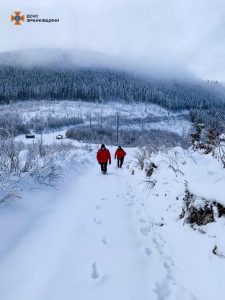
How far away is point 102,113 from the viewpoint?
132625mm

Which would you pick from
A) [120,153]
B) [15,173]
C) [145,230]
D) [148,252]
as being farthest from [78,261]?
[120,153]

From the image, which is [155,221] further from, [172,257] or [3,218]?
[3,218]

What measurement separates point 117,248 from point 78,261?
79cm

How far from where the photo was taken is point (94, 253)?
4281 mm

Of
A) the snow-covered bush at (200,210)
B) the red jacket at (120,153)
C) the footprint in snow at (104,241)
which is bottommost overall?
the red jacket at (120,153)

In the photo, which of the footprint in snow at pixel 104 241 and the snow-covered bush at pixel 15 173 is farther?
the snow-covered bush at pixel 15 173

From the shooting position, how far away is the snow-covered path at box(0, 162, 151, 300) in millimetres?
3326

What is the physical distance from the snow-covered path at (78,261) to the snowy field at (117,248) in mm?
13

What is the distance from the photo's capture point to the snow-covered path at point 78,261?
10.9 feet

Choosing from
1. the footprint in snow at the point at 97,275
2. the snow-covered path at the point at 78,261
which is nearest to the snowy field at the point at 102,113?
the snow-covered path at the point at 78,261

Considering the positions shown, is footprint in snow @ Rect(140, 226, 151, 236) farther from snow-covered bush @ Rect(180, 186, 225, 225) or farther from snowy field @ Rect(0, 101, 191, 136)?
snowy field @ Rect(0, 101, 191, 136)

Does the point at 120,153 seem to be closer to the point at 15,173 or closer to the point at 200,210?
the point at 15,173

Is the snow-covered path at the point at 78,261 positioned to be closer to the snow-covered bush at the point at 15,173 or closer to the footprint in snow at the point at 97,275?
the footprint in snow at the point at 97,275

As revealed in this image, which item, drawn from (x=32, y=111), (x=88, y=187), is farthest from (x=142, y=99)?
(x=88, y=187)
